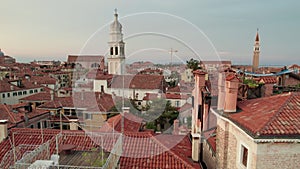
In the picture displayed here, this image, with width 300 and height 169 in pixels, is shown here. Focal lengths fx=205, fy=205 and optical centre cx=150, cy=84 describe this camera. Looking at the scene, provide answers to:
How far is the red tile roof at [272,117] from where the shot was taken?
350 cm

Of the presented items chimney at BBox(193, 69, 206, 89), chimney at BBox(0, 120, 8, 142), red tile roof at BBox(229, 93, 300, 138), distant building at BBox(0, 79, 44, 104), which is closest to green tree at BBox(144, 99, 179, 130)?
chimney at BBox(193, 69, 206, 89)

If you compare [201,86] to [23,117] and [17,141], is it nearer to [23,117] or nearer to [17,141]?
[17,141]

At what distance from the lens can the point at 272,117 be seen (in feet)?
12.4

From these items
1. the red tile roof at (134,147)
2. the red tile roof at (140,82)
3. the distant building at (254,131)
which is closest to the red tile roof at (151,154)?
the red tile roof at (134,147)

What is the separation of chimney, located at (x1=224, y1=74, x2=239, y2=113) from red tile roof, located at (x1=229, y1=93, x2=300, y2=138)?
0.66ft

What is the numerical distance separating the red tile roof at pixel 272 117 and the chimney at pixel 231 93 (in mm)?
201

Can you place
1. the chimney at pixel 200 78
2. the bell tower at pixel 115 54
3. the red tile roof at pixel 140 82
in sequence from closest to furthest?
the chimney at pixel 200 78 → the red tile roof at pixel 140 82 → the bell tower at pixel 115 54

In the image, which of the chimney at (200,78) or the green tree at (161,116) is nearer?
the chimney at (200,78)

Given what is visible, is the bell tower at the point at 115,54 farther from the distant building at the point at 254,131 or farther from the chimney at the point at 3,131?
the distant building at the point at 254,131

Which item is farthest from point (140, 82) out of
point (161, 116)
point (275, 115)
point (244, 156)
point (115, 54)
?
point (275, 115)

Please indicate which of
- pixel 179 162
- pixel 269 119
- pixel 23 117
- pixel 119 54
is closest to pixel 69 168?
pixel 179 162

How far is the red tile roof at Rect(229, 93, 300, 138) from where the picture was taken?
11.5 feet

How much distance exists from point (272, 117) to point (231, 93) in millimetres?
1073

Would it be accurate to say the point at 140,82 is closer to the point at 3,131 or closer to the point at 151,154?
the point at 3,131
